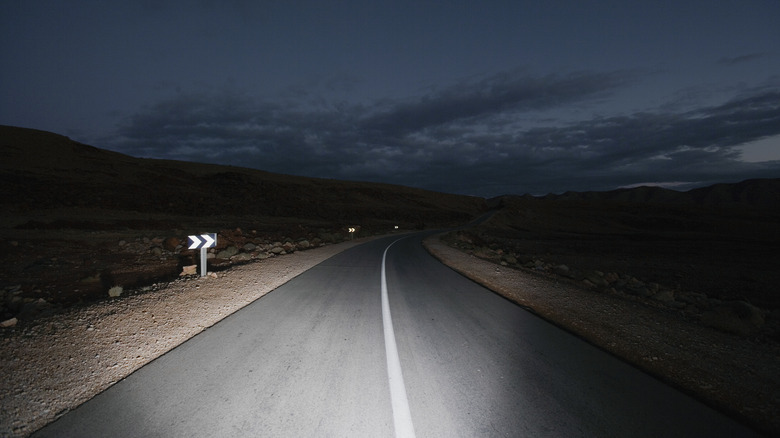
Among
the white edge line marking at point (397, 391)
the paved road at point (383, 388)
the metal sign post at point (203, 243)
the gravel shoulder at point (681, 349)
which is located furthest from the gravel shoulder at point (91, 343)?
the gravel shoulder at point (681, 349)

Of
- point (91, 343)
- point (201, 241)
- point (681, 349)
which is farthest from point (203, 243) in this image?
point (681, 349)

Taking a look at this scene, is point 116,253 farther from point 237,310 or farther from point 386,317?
point 386,317

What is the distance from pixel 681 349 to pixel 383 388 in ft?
14.1

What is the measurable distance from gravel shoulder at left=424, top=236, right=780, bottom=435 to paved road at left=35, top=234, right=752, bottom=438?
316 mm

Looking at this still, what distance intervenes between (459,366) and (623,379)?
1.73 metres

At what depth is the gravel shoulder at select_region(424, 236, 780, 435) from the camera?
3.23 metres

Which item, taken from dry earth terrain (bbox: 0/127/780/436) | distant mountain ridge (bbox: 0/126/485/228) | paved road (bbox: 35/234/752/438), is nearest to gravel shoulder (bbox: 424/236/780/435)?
dry earth terrain (bbox: 0/127/780/436)

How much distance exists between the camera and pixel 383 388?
3.12 m

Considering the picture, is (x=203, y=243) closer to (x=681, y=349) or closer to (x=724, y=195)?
(x=681, y=349)

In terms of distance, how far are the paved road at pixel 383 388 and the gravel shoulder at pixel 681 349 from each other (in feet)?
1.04

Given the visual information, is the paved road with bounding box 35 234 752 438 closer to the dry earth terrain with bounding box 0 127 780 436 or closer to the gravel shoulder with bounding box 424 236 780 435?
the gravel shoulder with bounding box 424 236 780 435

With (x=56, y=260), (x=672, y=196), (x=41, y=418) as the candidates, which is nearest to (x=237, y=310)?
(x=41, y=418)

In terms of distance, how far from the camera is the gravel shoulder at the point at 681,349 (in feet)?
10.6

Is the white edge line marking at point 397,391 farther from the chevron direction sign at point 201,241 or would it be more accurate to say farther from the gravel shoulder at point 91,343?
the chevron direction sign at point 201,241
